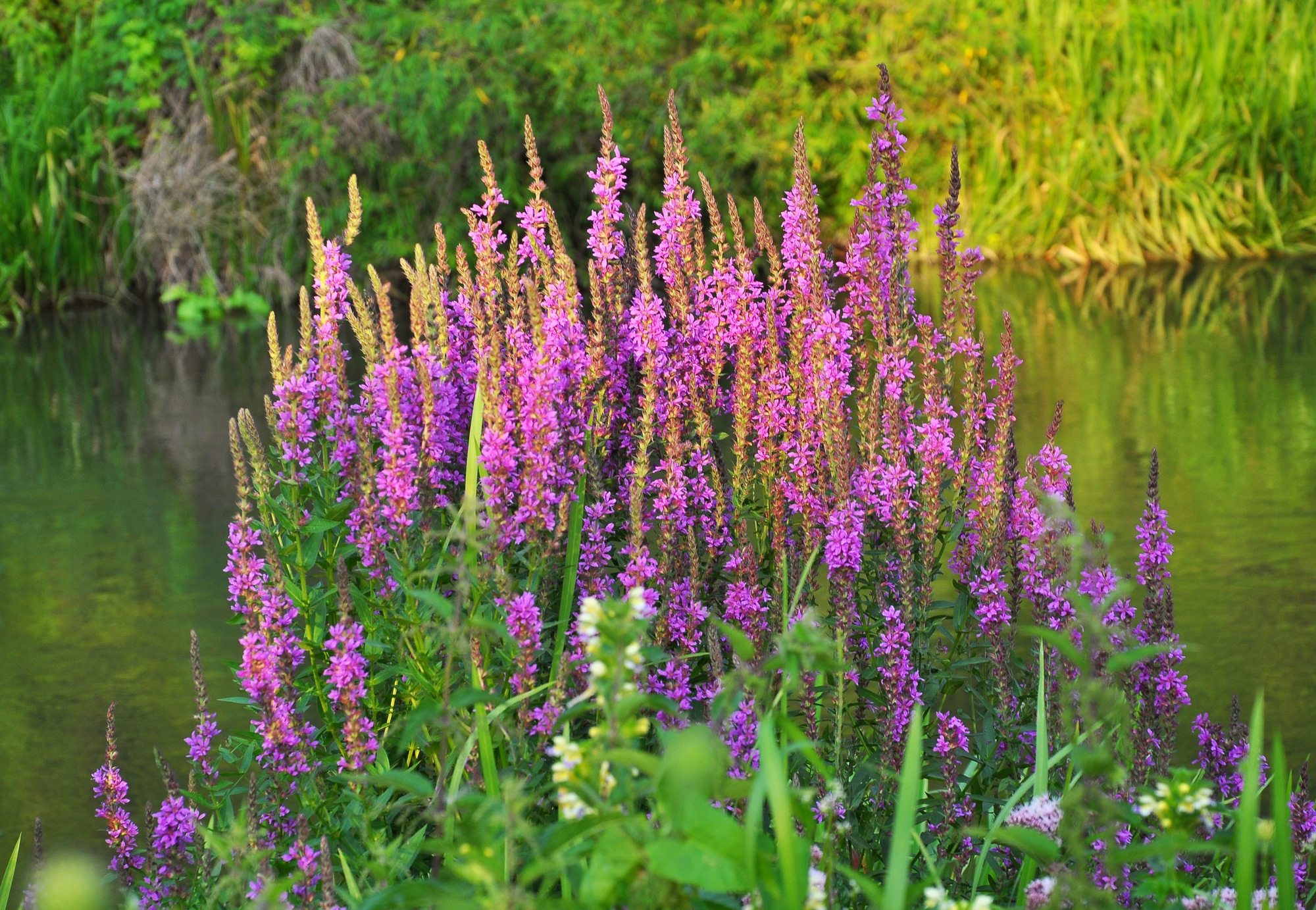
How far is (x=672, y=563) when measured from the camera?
239 cm

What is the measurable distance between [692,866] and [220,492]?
200 inches

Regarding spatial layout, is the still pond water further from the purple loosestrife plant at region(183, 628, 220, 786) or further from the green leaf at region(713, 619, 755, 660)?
the green leaf at region(713, 619, 755, 660)

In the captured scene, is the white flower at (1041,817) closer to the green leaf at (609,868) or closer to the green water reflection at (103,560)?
the green leaf at (609,868)

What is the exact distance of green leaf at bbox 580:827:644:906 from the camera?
1.44 meters

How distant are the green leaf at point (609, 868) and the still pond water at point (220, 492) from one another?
Answer: 1.35 metres

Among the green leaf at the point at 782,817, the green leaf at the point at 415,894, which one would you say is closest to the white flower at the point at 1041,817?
the green leaf at the point at 782,817

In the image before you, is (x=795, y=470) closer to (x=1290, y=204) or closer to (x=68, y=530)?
(x=68, y=530)

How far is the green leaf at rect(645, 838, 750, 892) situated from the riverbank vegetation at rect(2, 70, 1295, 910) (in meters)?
0.52

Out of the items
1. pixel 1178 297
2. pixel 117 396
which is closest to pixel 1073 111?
pixel 1178 297

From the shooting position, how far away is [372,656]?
234cm

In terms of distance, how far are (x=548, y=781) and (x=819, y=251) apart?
3.14ft

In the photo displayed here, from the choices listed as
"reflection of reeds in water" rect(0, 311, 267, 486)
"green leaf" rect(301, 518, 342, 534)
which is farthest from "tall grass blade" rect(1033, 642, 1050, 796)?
"reflection of reeds in water" rect(0, 311, 267, 486)

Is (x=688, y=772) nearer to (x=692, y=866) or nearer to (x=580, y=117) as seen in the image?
(x=692, y=866)

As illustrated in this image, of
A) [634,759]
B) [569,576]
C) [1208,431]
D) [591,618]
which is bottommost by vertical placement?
[1208,431]
